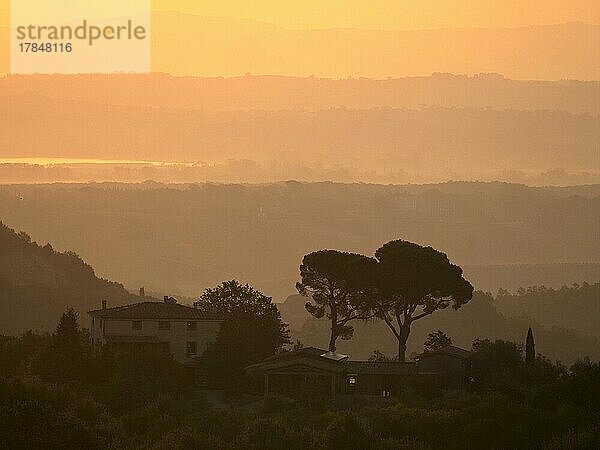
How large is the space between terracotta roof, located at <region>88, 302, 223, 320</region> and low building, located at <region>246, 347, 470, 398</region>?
40.8 ft

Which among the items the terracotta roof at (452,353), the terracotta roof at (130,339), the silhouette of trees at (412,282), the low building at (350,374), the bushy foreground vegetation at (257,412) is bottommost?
the bushy foreground vegetation at (257,412)

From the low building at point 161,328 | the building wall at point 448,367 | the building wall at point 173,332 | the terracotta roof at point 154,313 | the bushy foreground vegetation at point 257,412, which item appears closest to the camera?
the bushy foreground vegetation at point 257,412

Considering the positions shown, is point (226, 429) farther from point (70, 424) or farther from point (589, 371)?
point (589, 371)

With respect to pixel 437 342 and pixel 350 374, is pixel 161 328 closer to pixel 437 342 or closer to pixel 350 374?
pixel 350 374

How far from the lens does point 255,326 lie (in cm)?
8900

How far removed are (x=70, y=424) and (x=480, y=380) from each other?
3128cm

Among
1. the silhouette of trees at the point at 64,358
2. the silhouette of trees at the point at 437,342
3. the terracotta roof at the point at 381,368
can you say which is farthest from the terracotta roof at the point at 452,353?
the silhouette of trees at the point at 64,358

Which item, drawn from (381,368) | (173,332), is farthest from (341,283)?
(381,368)

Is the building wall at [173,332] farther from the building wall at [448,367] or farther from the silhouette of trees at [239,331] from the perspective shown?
the building wall at [448,367]

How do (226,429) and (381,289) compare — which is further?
(381,289)

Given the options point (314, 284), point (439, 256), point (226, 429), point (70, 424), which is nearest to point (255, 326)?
point (314, 284)

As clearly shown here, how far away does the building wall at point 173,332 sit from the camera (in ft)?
302

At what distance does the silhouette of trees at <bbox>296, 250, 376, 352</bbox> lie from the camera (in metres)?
95.0

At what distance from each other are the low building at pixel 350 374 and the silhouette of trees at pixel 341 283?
12.1m
